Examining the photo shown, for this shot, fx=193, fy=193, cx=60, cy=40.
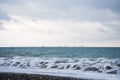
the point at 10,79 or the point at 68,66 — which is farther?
the point at 68,66

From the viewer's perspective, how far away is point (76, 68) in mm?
19938

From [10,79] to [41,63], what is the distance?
10656 millimetres

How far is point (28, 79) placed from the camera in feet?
42.4

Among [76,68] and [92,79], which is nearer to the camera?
[92,79]

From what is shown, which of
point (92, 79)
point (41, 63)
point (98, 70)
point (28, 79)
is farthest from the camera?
point (41, 63)

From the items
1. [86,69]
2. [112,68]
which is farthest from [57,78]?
[112,68]

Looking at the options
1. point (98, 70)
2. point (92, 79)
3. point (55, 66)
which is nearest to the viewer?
point (92, 79)

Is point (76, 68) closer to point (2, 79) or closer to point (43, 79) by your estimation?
point (43, 79)

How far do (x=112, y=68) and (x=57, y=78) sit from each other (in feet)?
26.2

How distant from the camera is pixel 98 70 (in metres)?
18.5

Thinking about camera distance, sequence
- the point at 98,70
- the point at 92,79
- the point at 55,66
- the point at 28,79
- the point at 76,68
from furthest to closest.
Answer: the point at 55,66, the point at 76,68, the point at 98,70, the point at 92,79, the point at 28,79

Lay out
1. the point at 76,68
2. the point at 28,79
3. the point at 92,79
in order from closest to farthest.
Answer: the point at 28,79, the point at 92,79, the point at 76,68

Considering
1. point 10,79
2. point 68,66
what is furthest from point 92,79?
point 68,66

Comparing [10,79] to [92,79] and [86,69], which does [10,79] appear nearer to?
[92,79]
